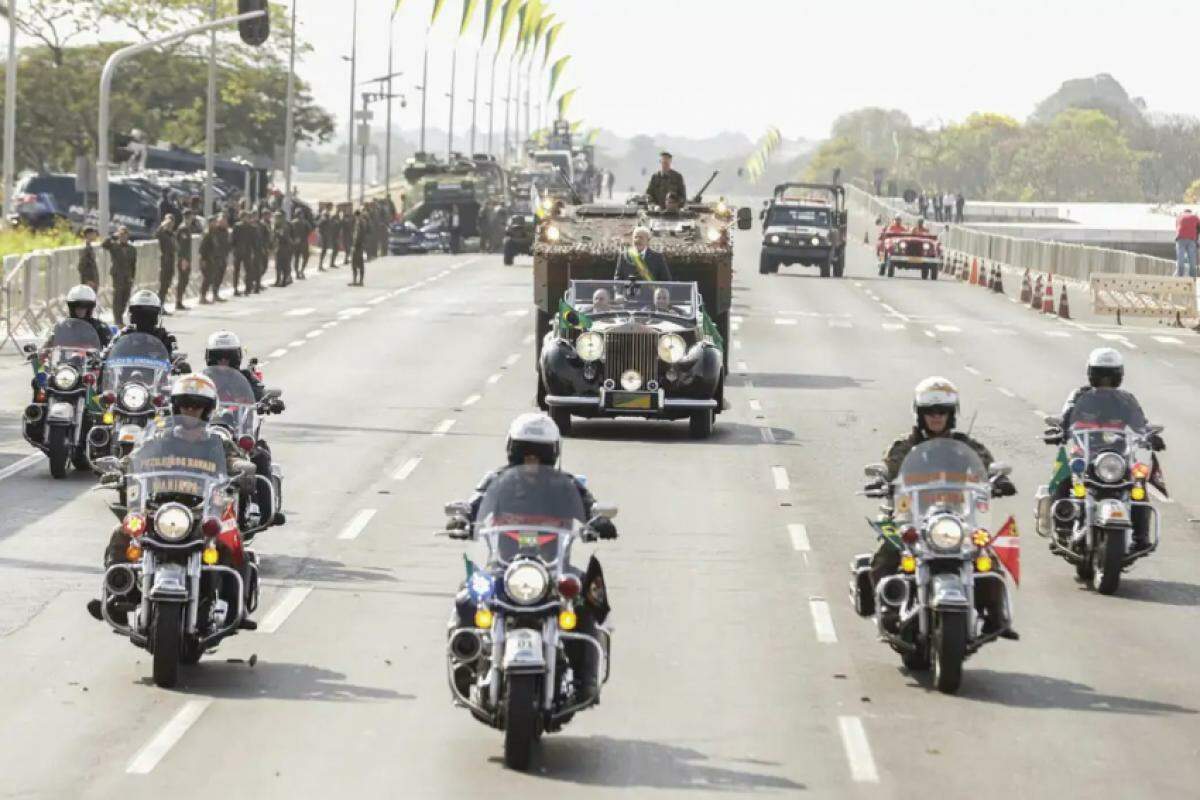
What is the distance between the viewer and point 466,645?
12.0 m

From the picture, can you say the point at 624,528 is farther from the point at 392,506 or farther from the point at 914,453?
the point at 914,453

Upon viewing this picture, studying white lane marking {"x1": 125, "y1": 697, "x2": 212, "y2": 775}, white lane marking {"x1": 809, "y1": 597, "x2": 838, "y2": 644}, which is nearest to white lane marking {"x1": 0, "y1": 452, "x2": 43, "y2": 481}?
white lane marking {"x1": 809, "y1": 597, "x2": 838, "y2": 644}

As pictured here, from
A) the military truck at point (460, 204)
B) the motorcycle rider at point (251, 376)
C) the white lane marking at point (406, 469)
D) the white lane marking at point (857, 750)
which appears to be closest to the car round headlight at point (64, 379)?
the white lane marking at point (406, 469)

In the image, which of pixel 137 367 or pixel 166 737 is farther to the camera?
pixel 137 367

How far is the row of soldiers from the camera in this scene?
4431 centimetres

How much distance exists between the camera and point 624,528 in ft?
69.7

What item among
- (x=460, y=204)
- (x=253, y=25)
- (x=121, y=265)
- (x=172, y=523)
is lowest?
(x=460, y=204)

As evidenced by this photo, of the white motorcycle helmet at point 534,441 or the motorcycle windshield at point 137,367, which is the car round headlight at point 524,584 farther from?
the motorcycle windshield at point 137,367

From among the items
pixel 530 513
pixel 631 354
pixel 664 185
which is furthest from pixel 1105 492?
pixel 664 185

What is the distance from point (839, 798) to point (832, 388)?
25.2m

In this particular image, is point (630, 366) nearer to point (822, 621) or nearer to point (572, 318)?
point (572, 318)

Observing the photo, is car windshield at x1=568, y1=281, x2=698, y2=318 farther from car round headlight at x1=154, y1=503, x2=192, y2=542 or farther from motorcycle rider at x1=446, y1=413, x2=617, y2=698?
motorcycle rider at x1=446, y1=413, x2=617, y2=698

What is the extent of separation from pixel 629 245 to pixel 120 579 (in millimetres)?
19164

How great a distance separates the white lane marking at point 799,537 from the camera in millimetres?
20312
